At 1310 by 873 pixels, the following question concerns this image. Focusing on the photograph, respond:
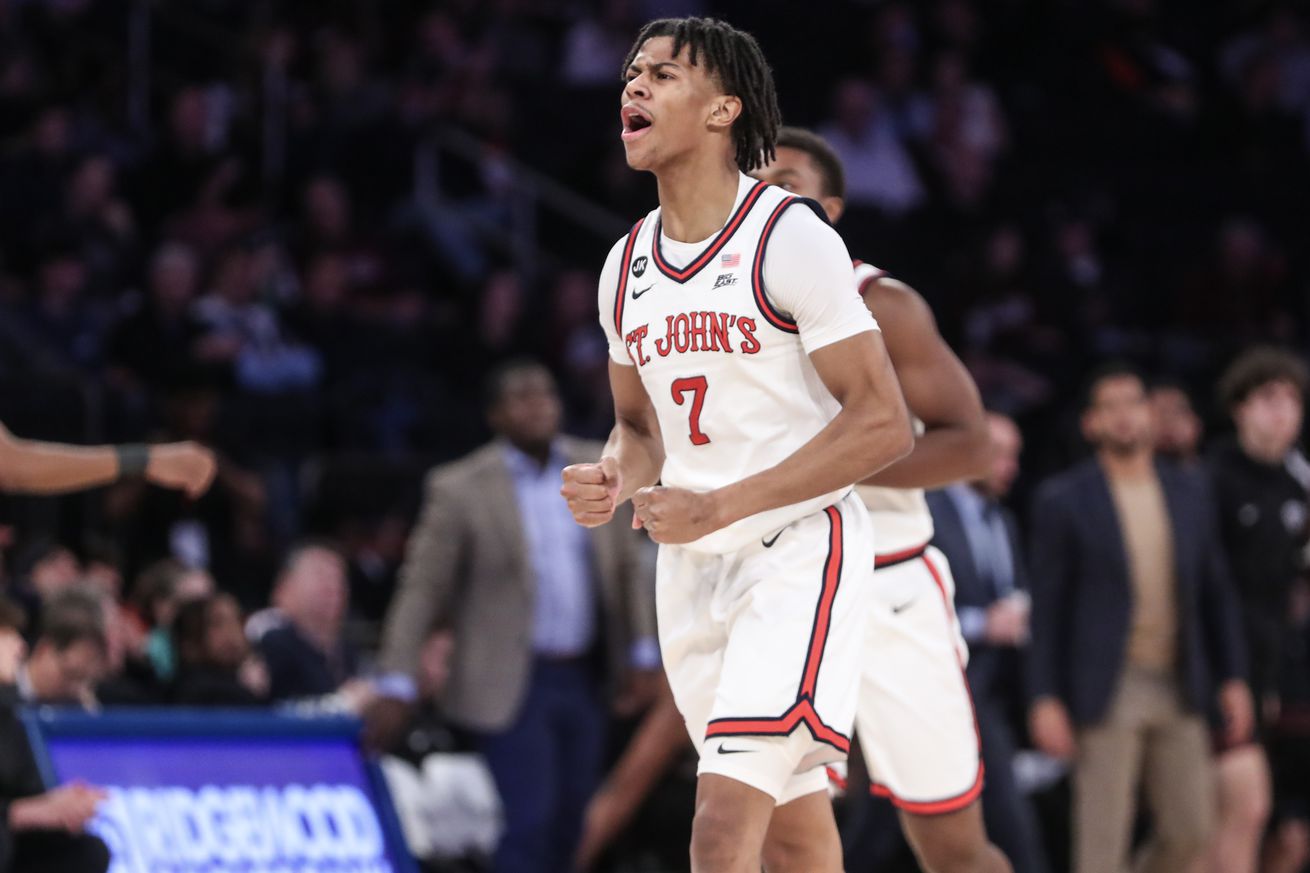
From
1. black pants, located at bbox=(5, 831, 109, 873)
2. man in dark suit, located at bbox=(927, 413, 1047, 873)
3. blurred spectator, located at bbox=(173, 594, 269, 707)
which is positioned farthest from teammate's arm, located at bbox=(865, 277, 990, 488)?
blurred spectator, located at bbox=(173, 594, 269, 707)

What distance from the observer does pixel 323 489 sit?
10664 mm

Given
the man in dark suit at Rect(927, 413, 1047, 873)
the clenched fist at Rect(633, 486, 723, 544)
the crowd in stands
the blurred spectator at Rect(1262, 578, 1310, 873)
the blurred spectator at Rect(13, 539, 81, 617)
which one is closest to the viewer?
the clenched fist at Rect(633, 486, 723, 544)

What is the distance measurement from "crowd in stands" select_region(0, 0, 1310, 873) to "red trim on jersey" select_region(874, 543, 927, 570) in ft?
7.12

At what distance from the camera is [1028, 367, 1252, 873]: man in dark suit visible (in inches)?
320

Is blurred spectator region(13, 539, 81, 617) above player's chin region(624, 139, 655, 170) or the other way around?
the other way around

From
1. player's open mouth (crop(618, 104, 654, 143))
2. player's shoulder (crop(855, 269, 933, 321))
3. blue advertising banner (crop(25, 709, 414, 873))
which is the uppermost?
player's open mouth (crop(618, 104, 654, 143))

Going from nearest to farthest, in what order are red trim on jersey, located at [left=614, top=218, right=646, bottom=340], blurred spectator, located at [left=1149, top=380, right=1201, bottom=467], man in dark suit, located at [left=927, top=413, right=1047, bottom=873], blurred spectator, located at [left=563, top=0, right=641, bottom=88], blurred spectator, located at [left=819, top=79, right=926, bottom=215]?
red trim on jersey, located at [left=614, top=218, right=646, bottom=340]
man in dark suit, located at [left=927, top=413, right=1047, bottom=873]
blurred spectator, located at [left=1149, top=380, right=1201, bottom=467]
blurred spectator, located at [left=819, top=79, right=926, bottom=215]
blurred spectator, located at [left=563, top=0, right=641, bottom=88]

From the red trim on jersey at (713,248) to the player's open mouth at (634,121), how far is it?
0.27m

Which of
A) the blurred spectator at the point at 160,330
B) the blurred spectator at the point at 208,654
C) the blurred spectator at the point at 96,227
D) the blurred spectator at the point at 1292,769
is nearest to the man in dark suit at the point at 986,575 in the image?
the blurred spectator at the point at 1292,769

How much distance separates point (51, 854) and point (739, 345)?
282cm

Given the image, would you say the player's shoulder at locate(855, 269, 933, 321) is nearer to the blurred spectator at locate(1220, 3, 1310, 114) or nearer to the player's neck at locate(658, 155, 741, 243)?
the player's neck at locate(658, 155, 741, 243)

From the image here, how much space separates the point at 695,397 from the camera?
4.49 m

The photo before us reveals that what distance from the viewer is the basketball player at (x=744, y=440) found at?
168 inches

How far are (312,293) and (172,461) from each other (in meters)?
6.83
